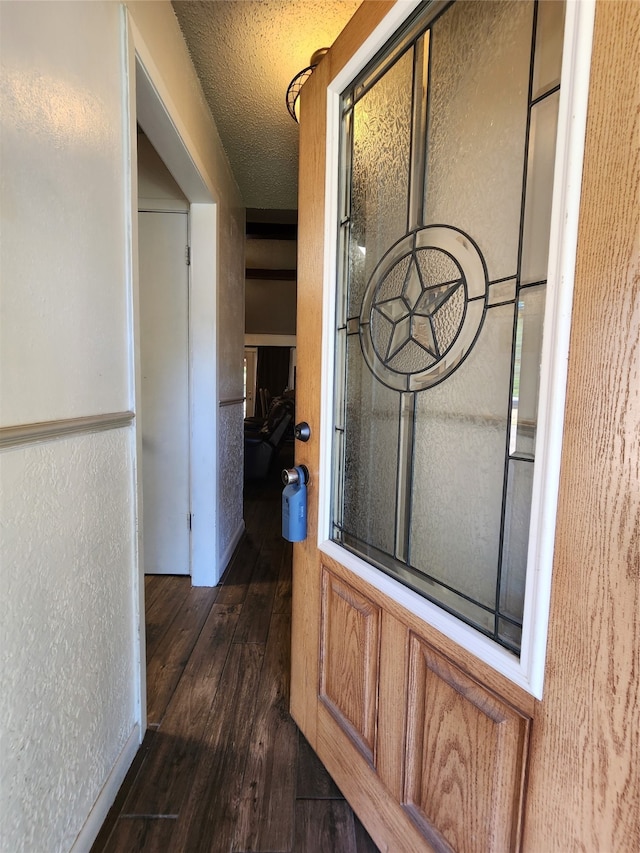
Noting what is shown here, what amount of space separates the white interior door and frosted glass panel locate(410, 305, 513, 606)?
173 cm

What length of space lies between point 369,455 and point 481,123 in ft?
2.43

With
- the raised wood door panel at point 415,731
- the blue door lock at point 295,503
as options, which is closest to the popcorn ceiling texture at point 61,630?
the blue door lock at point 295,503

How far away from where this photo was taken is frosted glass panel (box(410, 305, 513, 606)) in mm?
Answer: 756

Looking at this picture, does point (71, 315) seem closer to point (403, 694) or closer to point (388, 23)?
point (388, 23)

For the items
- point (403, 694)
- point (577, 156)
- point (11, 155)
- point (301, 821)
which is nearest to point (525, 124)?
point (577, 156)

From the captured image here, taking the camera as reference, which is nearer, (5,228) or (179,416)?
(5,228)

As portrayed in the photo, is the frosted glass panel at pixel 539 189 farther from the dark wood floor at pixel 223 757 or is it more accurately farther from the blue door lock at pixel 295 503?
the dark wood floor at pixel 223 757

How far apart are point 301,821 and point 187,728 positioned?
1.59 feet

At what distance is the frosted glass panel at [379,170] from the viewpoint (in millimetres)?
923

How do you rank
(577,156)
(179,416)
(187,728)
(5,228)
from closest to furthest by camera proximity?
(577,156) < (5,228) < (187,728) < (179,416)

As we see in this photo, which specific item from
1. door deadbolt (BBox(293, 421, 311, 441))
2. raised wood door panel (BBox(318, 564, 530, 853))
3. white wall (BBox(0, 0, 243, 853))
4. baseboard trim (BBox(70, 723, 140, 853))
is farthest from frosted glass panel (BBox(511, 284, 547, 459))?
baseboard trim (BBox(70, 723, 140, 853))

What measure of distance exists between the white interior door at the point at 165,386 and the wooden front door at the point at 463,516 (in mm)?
1296

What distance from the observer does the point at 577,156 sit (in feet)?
1.75

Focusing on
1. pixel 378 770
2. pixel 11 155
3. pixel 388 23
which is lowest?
pixel 378 770
